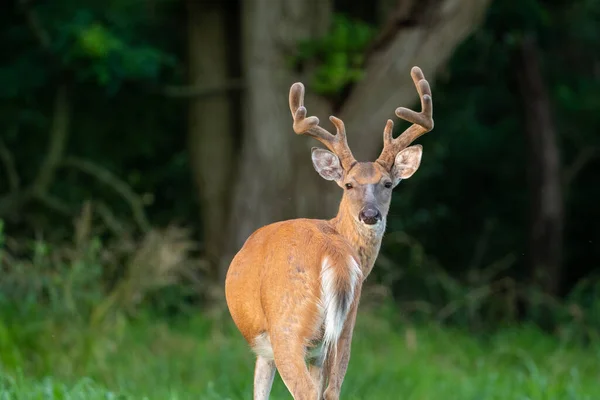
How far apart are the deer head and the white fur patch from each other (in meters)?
0.32

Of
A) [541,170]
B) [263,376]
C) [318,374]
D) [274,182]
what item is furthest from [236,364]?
[541,170]

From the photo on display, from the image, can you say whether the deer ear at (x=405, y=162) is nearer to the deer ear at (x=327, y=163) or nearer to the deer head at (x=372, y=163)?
the deer head at (x=372, y=163)

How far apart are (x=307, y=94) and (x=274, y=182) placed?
2.77 ft

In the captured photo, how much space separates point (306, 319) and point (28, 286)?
16.0 feet

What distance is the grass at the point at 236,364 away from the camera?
712cm

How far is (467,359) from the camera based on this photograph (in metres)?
9.26

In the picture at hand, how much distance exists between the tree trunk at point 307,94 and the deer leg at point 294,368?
19.8 ft

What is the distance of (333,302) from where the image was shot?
3721 mm

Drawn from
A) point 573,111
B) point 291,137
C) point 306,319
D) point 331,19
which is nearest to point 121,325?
point 291,137

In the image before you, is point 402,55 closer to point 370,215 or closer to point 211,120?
point 211,120

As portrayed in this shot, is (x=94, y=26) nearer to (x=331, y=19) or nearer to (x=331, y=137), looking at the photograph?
(x=331, y=19)

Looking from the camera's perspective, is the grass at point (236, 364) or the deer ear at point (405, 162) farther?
the grass at point (236, 364)

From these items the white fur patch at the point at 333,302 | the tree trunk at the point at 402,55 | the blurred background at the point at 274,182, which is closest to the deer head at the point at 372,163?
the white fur patch at the point at 333,302

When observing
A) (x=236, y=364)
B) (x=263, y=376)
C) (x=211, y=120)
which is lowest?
(x=263, y=376)
